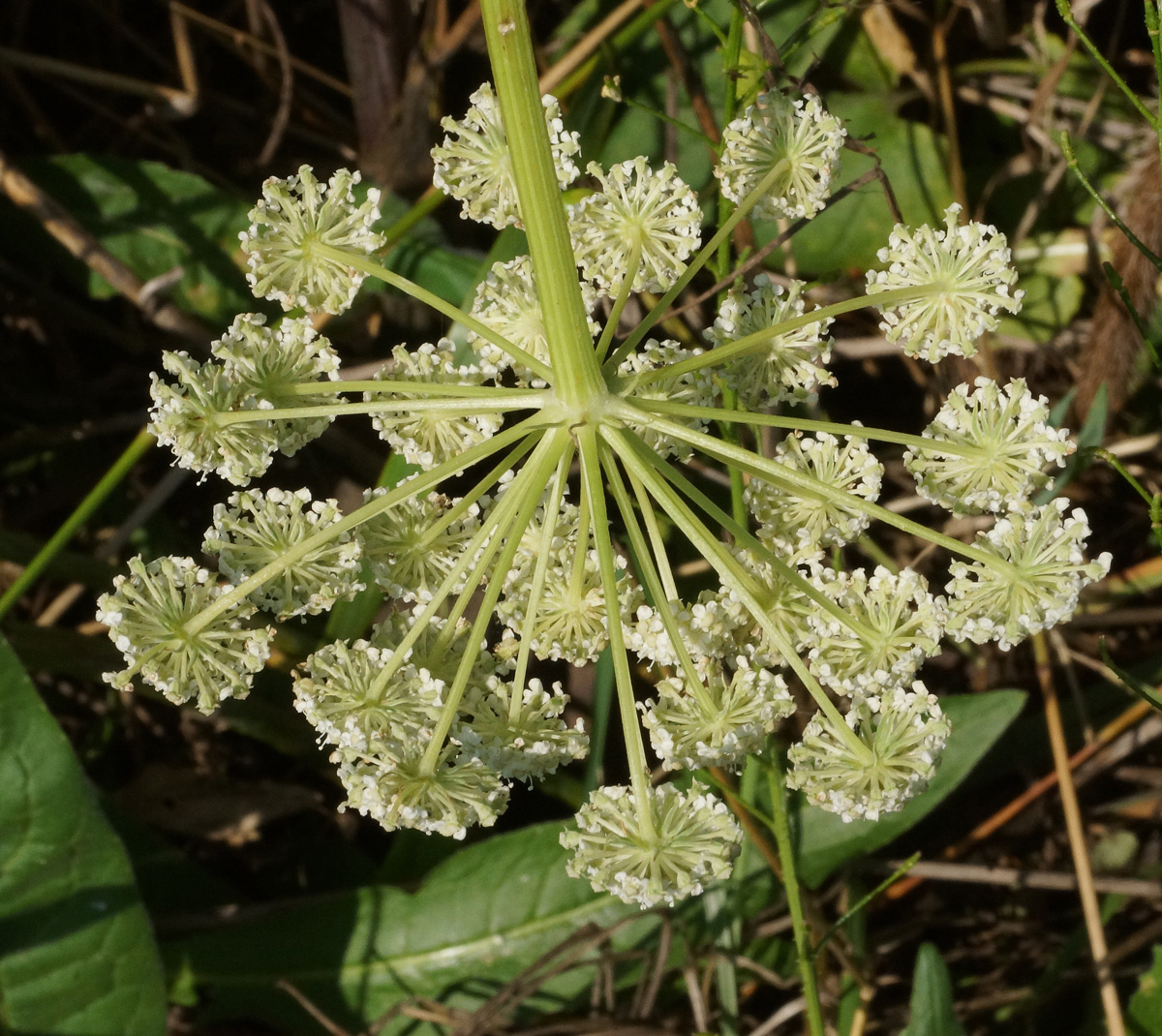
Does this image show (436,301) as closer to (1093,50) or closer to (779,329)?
(779,329)

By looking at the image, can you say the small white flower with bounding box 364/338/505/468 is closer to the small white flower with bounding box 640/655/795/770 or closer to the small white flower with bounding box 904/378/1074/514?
the small white flower with bounding box 640/655/795/770

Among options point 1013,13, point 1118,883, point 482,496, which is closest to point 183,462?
point 482,496

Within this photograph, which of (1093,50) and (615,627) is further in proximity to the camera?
(1093,50)

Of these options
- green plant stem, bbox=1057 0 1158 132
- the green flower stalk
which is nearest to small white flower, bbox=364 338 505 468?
the green flower stalk

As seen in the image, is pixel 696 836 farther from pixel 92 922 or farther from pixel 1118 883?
pixel 1118 883

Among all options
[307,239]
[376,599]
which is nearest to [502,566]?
[307,239]

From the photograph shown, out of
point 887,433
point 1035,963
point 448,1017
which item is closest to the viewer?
point 887,433

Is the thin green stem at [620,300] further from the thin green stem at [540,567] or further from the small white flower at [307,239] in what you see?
the small white flower at [307,239]
